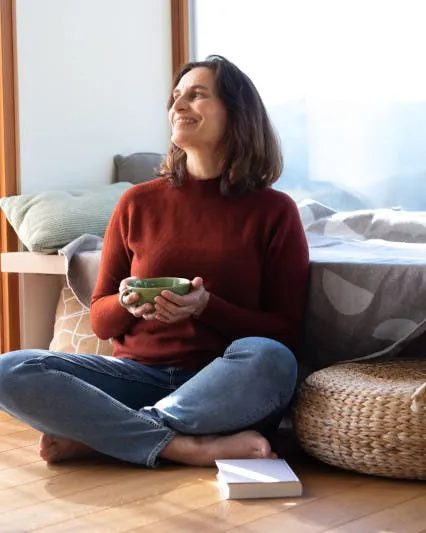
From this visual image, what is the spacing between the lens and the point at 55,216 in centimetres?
290

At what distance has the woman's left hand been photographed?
2.01 metres

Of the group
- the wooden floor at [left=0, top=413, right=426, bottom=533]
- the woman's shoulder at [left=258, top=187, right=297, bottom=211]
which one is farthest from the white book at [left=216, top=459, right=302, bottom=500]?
the woman's shoulder at [left=258, top=187, right=297, bottom=211]

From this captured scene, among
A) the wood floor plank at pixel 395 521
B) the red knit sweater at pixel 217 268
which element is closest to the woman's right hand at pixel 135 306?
the red knit sweater at pixel 217 268

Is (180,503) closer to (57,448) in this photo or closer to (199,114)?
(57,448)

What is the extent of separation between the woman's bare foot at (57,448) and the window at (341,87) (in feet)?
4.70

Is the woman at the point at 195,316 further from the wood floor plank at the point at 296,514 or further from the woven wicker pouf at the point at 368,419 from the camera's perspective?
the wood floor plank at the point at 296,514

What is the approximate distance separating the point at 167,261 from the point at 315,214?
0.86 metres

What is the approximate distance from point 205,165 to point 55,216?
0.75 meters

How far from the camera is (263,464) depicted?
6.34ft

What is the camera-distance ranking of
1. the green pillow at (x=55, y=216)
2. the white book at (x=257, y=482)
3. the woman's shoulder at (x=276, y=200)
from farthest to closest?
the green pillow at (x=55, y=216) < the woman's shoulder at (x=276, y=200) < the white book at (x=257, y=482)

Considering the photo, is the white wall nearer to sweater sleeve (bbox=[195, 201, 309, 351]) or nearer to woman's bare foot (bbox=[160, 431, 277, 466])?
sweater sleeve (bbox=[195, 201, 309, 351])

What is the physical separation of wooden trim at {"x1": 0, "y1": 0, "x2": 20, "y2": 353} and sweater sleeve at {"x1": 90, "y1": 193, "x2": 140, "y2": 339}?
896 millimetres

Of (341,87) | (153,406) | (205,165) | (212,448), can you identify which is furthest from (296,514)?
(341,87)

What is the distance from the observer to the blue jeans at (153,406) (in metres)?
2.01
